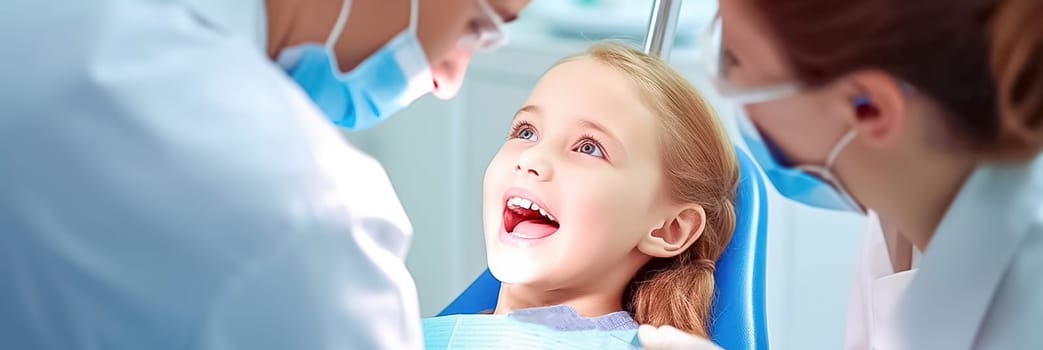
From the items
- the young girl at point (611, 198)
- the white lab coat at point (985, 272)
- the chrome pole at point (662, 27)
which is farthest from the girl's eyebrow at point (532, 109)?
the white lab coat at point (985, 272)

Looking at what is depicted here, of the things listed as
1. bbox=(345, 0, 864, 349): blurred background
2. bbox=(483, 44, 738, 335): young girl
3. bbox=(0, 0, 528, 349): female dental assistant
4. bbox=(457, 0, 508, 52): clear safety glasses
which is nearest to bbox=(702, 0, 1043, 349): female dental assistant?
bbox=(457, 0, 508, 52): clear safety glasses

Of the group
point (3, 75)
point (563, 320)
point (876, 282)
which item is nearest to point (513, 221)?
point (563, 320)

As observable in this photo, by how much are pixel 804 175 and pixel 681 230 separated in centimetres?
61

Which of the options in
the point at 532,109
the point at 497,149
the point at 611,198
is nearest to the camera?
the point at 611,198

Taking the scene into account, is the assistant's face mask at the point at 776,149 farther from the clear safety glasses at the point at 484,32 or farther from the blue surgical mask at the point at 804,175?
the clear safety glasses at the point at 484,32

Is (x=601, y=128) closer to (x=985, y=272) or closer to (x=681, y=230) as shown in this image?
(x=681, y=230)

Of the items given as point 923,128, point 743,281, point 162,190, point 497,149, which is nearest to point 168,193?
point 162,190

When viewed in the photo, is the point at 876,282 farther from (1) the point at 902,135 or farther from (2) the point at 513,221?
(2) the point at 513,221

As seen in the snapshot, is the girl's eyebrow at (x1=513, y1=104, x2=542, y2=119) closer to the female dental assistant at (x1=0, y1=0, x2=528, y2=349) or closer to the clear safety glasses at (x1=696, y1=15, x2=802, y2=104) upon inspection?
the clear safety glasses at (x1=696, y1=15, x2=802, y2=104)

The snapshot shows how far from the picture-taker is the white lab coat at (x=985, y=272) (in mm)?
972

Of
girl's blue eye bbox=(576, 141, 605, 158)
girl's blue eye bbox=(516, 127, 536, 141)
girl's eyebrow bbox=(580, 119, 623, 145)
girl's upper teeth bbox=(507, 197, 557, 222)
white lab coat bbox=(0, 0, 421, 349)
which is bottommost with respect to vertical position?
girl's upper teeth bbox=(507, 197, 557, 222)

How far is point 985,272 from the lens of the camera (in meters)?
0.99

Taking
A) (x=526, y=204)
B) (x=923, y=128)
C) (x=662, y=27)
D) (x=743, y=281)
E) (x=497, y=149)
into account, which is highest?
(x=923, y=128)

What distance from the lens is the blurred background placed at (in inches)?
92.3
